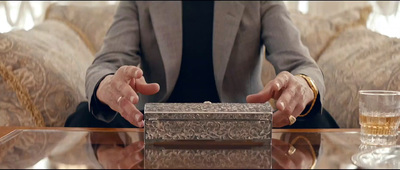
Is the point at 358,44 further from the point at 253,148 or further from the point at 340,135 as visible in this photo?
the point at 253,148

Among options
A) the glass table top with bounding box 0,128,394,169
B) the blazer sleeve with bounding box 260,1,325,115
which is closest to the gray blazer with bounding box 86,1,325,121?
the blazer sleeve with bounding box 260,1,325,115

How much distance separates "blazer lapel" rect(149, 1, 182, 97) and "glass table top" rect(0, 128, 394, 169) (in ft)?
1.94

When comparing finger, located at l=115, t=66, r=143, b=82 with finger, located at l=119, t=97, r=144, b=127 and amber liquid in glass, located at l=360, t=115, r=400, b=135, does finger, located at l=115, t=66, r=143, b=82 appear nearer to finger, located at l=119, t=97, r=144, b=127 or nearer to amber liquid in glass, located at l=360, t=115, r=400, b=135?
finger, located at l=119, t=97, r=144, b=127

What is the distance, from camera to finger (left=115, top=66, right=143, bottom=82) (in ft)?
3.20

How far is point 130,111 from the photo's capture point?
3.26 feet

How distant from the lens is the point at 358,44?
1.79 m

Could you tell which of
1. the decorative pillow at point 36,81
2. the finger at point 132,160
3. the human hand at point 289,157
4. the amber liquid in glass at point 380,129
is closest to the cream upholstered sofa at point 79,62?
the decorative pillow at point 36,81

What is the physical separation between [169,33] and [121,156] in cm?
84

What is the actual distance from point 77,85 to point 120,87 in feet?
1.99

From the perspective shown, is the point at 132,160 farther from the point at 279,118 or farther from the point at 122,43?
the point at 122,43

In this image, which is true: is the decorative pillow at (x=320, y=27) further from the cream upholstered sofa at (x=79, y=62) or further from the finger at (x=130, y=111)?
the finger at (x=130, y=111)

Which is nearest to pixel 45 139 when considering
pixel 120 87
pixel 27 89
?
pixel 120 87

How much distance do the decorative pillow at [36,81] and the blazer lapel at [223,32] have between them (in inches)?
17.8

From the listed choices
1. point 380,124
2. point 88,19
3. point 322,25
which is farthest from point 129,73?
point 322,25
